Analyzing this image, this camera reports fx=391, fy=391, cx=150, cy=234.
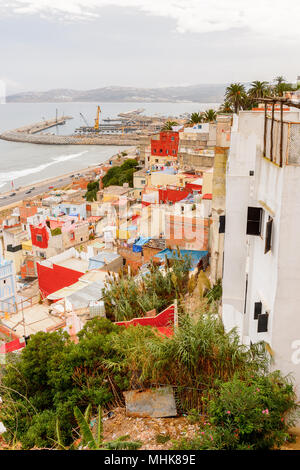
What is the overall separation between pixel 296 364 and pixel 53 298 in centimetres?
1005

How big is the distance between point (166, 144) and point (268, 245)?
34.6 metres

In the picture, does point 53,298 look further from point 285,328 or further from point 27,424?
point 285,328

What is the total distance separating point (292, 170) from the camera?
450cm

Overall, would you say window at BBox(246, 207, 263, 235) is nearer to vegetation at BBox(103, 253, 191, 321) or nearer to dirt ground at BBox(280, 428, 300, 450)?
dirt ground at BBox(280, 428, 300, 450)

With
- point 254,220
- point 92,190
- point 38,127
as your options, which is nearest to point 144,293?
point 254,220

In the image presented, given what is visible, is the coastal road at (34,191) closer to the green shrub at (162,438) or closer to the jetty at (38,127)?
the green shrub at (162,438)

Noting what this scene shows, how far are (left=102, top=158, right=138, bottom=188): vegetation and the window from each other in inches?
1291

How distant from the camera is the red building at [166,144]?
37.6 metres

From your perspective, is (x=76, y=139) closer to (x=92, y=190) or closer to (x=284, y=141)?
(x=92, y=190)

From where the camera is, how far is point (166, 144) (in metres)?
38.5

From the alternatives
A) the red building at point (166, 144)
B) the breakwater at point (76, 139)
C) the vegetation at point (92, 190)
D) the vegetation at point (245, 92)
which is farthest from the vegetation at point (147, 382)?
the breakwater at point (76, 139)
